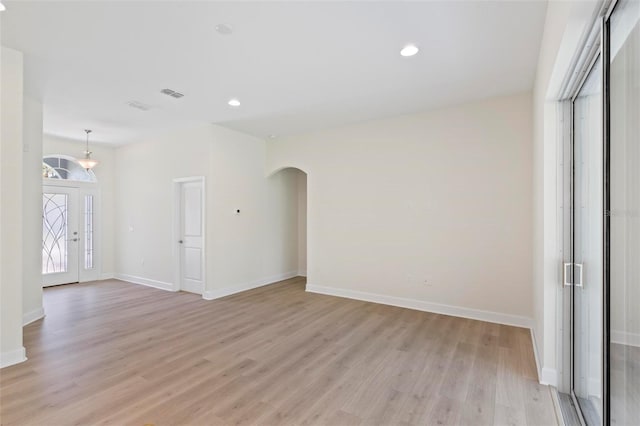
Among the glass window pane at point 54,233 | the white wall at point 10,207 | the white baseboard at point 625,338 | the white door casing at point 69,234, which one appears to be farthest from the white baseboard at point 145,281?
the white baseboard at point 625,338

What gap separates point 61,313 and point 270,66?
465cm

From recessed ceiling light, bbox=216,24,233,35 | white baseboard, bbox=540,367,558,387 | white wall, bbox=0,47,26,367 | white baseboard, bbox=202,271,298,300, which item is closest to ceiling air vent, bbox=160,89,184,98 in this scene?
white wall, bbox=0,47,26,367

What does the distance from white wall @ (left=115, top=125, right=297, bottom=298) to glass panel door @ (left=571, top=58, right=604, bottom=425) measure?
486 cm

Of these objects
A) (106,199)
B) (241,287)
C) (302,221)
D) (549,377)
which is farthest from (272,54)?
(106,199)

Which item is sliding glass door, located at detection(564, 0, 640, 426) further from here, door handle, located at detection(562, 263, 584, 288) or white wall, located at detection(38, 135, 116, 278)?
white wall, located at detection(38, 135, 116, 278)

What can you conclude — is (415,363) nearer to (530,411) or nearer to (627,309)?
(530,411)

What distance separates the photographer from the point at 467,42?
2.79m

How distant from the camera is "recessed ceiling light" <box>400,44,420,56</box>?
285 centimetres

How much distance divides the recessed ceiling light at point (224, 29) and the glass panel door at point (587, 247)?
2581mm

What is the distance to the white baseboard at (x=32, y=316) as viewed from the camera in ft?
13.3

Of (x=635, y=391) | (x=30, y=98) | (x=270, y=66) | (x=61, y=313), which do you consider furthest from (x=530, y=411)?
(x=30, y=98)

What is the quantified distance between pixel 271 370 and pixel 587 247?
2.67 m

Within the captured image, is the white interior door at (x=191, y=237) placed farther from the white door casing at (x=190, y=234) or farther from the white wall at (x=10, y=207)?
the white wall at (x=10, y=207)

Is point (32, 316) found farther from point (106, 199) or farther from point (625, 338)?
point (625, 338)
